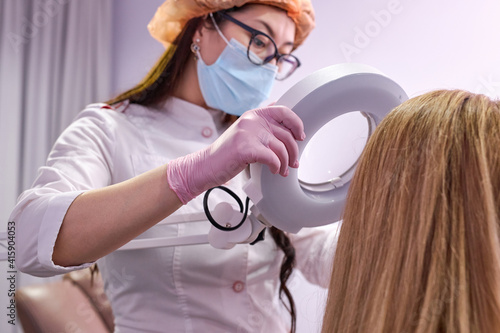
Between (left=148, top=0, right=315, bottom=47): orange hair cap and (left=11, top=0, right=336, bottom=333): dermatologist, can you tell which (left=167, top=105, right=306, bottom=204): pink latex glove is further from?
(left=148, top=0, right=315, bottom=47): orange hair cap

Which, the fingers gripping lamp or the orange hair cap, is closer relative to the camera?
the fingers gripping lamp

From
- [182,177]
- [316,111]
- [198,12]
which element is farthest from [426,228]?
[198,12]

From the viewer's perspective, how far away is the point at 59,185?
113 cm

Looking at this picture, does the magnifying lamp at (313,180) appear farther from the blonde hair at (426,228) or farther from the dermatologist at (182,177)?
the blonde hair at (426,228)

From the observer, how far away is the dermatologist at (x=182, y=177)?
99 centimetres

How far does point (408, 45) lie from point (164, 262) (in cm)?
130

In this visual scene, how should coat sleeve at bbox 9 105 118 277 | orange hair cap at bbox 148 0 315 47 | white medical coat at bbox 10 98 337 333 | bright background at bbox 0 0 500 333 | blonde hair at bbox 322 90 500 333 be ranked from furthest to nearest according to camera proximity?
bright background at bbox 0 0 500 333 → orange hair cap at bbox 148 0 315 47 → white medical coat at bbox 10 98 337 333 → coat sleeve at bbox 9 105 118 277 → blonde hair at bbox 322 90 500 333

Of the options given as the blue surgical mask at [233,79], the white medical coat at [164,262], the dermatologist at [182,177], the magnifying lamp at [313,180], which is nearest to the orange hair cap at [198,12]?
the dermatologist at [182,177]

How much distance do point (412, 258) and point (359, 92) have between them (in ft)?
1.20

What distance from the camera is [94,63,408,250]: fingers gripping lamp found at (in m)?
0.93

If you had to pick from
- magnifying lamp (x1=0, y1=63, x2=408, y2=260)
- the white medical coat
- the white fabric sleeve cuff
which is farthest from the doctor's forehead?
the white fabric sleeve cuff

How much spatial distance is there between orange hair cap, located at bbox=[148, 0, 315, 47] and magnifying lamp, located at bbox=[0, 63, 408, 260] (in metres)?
0.55

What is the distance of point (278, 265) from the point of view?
4.87ft

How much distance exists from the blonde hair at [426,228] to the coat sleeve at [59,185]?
0.57 metres
